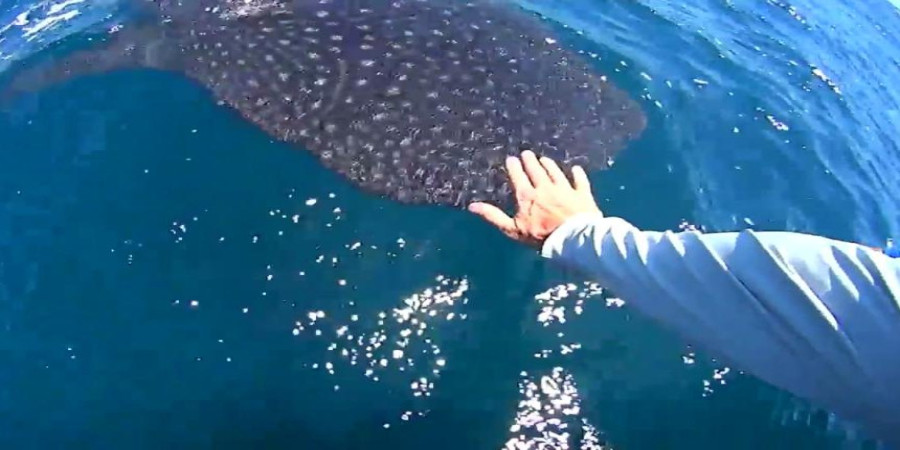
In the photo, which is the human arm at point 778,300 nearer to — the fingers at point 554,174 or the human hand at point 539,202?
the human hand at point 539,202

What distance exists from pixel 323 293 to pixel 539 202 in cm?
222

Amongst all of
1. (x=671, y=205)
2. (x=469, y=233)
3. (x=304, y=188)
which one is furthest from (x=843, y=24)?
(x=304, y=188)

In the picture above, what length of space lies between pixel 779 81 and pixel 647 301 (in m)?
5.89

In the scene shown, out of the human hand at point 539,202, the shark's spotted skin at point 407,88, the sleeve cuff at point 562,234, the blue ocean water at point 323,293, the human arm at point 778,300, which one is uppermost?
the human arm at point 778,300

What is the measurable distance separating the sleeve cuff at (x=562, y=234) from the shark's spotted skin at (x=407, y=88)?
2.45m

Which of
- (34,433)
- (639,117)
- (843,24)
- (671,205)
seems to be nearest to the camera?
(34,433)

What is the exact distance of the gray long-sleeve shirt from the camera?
255 cm

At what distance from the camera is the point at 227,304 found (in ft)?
18.3

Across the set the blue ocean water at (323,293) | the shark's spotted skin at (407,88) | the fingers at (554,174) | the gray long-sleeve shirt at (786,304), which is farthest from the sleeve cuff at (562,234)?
the shark's spotted skin at (407,88)

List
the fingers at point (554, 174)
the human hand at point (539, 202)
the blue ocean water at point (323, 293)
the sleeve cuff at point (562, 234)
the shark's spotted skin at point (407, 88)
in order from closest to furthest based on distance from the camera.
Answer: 1. the sleeve cuff at point (562, 234)
2. the human hand at point (539, 202)
3. the fingers at point (554, 174)
4. the blue ocean water at point (323, 293)
5. the shark's spotted skin at point (407, 88)

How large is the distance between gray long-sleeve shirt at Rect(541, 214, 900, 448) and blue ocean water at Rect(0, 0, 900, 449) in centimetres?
210

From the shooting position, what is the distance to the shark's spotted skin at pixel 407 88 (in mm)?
6328

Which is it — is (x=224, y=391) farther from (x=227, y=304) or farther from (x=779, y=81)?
(x=779, y=81)

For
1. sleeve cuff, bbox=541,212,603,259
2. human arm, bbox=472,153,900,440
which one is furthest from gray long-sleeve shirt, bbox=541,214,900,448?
sleeve cuff, bbox=541,212,603,259
